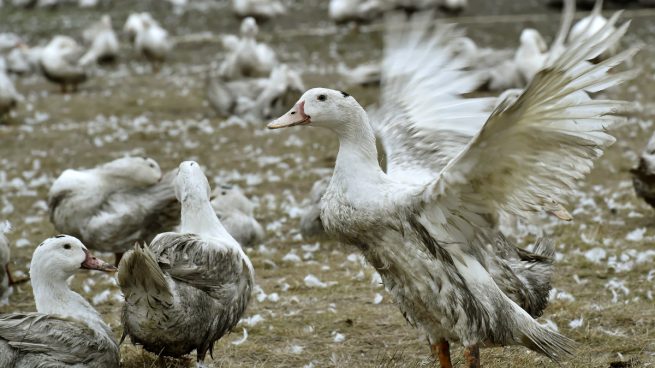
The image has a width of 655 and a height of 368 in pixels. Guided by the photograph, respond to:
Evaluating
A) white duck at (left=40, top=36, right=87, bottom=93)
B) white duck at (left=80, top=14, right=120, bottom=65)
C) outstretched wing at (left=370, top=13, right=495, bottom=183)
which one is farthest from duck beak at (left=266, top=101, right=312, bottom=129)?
white duck at (left=80, top=14, right=120, bottom=65)

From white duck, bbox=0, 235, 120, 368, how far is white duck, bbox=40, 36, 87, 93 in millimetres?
12268

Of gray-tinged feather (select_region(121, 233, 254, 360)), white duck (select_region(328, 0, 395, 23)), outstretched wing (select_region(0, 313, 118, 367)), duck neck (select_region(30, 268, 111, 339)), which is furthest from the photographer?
white duck (select_region(328, 0, 395, 23))

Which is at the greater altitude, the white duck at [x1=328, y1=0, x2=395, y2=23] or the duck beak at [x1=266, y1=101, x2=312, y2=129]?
the duck beak at [x1=266, y1=101, x2=312, y2=129]

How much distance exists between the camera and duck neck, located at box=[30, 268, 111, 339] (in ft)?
16.4

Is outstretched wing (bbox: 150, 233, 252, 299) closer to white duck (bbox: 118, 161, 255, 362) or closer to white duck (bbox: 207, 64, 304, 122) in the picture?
white duck (bbox: 118, 161, 255, 362)

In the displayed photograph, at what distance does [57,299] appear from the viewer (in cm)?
504

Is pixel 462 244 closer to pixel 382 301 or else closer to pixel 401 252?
pixel 401 252

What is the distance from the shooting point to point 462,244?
452cm

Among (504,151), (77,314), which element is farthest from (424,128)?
(77,314)

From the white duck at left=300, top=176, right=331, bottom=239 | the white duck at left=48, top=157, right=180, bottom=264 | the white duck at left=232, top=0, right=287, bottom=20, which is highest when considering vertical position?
the white duck at left=48, top=157, right=180, bottom=264

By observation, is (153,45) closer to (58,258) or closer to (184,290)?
(58,258)

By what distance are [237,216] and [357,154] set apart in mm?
3830

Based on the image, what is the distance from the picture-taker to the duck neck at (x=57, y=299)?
4996mm

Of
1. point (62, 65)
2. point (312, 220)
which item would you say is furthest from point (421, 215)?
point (62, 65)
